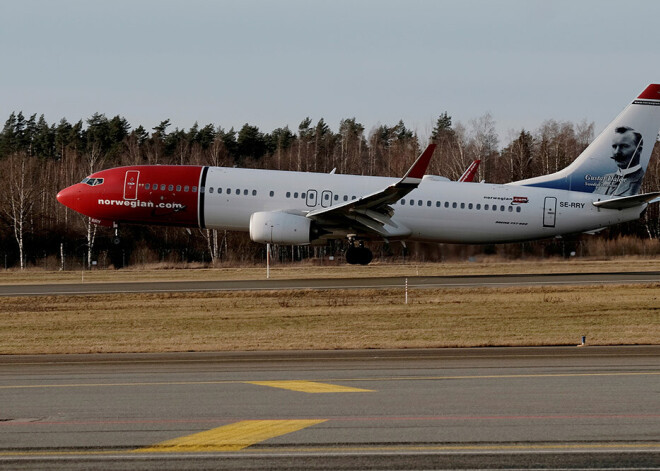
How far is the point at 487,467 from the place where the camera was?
870cm

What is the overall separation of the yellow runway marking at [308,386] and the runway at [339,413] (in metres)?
0.03

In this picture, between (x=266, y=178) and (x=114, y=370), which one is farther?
(x=266, y=178)

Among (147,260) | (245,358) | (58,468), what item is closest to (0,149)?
(147,260)

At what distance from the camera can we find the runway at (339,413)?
364 inches

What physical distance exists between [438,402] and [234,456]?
363 cm

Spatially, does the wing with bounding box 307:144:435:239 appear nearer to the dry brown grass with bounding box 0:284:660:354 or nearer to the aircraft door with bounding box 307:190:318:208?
the aircraft door with bounding box 307:190:318:208

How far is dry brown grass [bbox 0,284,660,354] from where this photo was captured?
2183 cm

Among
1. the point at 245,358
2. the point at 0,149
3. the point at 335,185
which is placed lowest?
the point at 245,358

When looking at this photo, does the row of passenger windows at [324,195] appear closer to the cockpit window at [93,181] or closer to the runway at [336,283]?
the runway at [336,283]

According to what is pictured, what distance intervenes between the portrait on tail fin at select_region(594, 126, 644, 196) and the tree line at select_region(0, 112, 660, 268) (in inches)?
197

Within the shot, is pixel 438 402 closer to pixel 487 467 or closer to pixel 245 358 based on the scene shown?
pixel 487 467

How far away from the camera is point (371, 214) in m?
39.5

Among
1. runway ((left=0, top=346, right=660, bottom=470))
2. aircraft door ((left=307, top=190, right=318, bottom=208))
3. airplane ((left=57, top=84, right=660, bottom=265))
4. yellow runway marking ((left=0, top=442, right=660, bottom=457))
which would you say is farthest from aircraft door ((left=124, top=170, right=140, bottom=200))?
yellow runway marking ((left=0, top=442, right=660, bottom=457))

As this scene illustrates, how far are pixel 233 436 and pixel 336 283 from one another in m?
26.9
